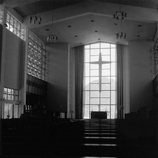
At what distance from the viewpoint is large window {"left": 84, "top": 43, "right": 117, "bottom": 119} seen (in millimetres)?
20875

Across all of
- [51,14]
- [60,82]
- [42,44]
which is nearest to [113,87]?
[60,82]

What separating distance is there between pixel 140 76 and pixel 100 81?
366 cm

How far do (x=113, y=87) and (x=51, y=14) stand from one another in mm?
8342

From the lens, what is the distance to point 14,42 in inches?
561

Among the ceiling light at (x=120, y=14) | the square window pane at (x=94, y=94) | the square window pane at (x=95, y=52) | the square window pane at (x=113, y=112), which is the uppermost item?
the square window pane at (x=95, y=52)

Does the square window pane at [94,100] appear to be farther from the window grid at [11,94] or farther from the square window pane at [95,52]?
the window grid at [11,94]

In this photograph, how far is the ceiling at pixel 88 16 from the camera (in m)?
14.2

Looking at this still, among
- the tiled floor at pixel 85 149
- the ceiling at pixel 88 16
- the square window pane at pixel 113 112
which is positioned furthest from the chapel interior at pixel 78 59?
the tiled floor at pixel 85 149

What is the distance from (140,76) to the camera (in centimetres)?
1855

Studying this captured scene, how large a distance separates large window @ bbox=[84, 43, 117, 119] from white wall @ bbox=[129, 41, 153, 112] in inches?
97.4

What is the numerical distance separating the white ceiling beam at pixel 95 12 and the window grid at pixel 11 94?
410cm

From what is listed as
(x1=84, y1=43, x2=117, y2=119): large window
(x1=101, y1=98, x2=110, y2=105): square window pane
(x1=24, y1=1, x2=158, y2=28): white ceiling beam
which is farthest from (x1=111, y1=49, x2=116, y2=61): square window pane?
(x1=24, y1=1, x2=158, y2=28): white ceiling beam

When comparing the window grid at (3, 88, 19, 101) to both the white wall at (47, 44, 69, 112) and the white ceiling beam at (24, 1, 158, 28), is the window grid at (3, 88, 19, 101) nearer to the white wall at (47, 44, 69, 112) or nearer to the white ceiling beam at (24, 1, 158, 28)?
the white ceiling beam at (24, 1, 158, 28)

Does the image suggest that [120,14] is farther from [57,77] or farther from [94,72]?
[94,72]
